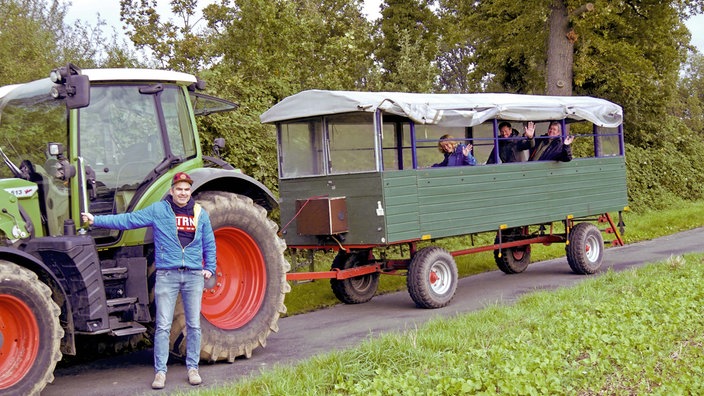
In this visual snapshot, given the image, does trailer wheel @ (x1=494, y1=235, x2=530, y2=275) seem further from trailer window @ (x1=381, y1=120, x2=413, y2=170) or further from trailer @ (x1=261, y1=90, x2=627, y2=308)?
trailer window @ (x1=381, y1=120, x2=413, y2=170)

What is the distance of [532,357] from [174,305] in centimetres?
291

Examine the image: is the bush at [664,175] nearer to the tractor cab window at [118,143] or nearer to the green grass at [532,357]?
the green grass at [532,357]

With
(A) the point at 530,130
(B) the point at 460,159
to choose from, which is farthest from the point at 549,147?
(B) the point at 460,159

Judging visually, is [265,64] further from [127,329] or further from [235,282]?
[127,329]

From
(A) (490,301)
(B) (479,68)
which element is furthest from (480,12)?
(A) (490,301)

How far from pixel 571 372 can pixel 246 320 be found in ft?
10.7

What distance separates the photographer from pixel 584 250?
40.3 feet

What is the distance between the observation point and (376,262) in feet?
35.1

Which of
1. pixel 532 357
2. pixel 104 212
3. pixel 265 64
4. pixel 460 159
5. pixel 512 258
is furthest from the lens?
pixel 265 64

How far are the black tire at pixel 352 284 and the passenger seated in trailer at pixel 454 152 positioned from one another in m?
1.66

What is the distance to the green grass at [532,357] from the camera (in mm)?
5438

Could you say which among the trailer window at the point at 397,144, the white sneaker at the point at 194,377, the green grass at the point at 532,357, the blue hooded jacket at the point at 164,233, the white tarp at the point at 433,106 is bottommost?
the white sneaker at the point at 194,377

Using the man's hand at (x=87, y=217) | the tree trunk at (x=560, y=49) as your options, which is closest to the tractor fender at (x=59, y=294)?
the man's hand at (x=87, y=217)

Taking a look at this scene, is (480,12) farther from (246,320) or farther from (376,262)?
(246,320)
